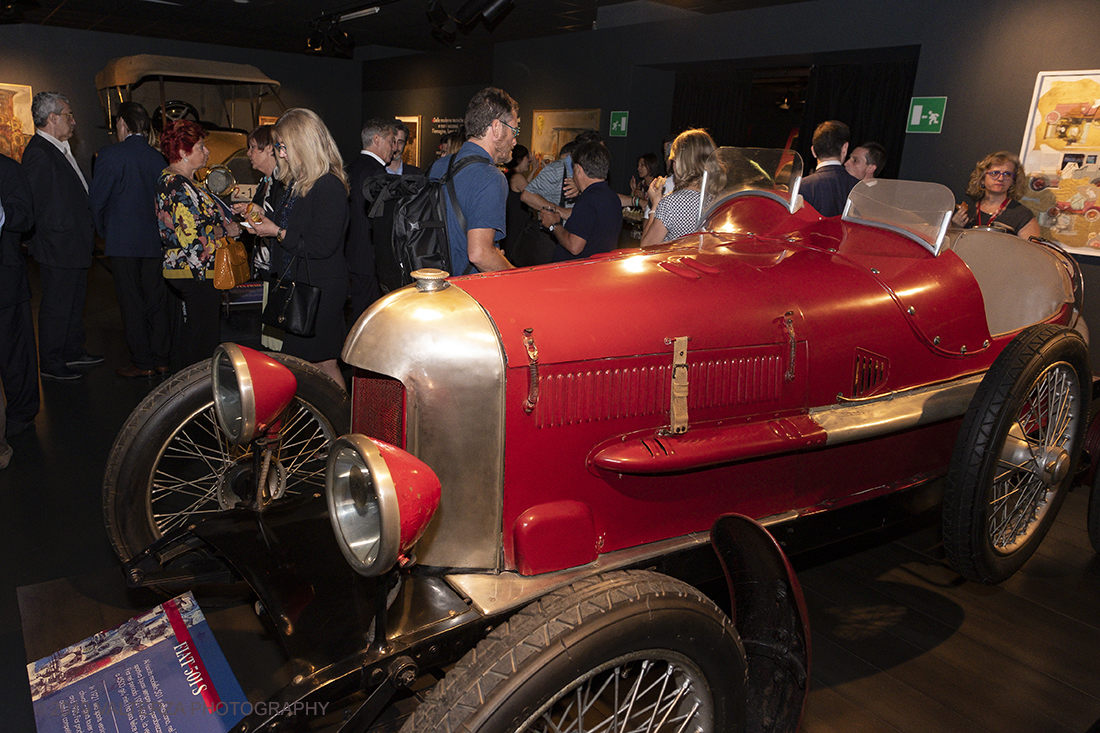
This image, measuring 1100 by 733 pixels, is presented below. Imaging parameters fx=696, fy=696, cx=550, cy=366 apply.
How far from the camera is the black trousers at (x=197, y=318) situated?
15.0ft

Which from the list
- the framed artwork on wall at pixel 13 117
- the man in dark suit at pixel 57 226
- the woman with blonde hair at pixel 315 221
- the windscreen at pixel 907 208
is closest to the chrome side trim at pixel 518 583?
the windscreen at pixel 907 208

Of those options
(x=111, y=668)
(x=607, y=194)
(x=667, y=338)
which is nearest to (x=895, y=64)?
(x=607, y=194)

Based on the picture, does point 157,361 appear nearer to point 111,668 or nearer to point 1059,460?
point 111,668

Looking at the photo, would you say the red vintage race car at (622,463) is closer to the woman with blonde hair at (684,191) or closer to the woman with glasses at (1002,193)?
the woman with blonde hair at (684,191)

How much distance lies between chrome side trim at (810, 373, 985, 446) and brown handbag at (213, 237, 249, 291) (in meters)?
3.62

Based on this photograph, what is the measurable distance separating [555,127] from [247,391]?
9006 mm

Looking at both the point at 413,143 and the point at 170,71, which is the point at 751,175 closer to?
the point at 170,71

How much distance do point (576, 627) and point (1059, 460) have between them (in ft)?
7.43

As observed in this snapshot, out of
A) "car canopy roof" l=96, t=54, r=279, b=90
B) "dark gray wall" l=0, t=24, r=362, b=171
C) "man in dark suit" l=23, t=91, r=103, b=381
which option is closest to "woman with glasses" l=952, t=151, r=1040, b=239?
"man in dark suit" l=23, t=91, r=103, b=381

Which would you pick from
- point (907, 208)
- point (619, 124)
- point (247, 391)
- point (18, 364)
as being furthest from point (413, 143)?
point (247, 391)

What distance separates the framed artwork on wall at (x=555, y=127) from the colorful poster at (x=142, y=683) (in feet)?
28.5

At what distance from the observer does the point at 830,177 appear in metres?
4.77

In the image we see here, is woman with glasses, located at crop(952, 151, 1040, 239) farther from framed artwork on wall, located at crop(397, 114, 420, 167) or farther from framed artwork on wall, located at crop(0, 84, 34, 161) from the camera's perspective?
framed artwork on wall, located at crop(0, 84, 34, 161)

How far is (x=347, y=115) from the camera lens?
1557cm
